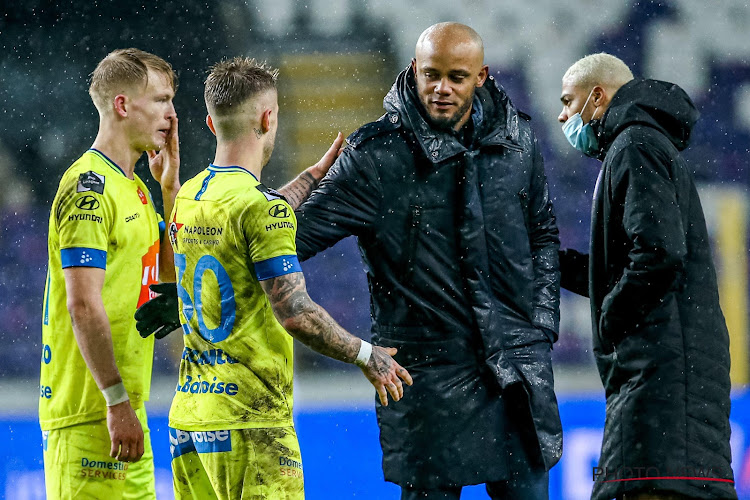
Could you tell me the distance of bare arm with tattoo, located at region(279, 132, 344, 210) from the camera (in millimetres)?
3037

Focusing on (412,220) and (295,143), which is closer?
(412,220)

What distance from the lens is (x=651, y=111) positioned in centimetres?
293

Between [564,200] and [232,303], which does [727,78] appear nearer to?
[564,200]

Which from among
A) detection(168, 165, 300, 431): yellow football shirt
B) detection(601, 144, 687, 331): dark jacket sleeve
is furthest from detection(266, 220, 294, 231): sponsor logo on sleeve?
detection(601, 144, 687, 331): dark jacket sleeve

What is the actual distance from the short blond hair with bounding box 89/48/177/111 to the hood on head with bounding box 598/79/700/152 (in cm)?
137

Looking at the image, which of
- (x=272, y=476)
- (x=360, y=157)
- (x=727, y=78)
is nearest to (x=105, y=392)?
(x=272, y=476)

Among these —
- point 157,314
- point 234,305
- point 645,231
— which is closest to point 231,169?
point 234,305

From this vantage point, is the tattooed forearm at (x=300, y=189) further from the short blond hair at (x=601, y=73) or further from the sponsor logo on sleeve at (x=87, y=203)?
the short blond hair at (x=601, y=73)

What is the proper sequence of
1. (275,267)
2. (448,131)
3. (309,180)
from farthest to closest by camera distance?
(309,180)
(448,131)
(275,267)

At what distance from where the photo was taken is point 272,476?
7.70 ft

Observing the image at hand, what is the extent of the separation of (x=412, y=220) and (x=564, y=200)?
7108 mm

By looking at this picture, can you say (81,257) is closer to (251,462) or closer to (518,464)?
(251,462)

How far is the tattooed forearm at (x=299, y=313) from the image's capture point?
7.74ft

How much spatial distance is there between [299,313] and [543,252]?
3.02 feet
